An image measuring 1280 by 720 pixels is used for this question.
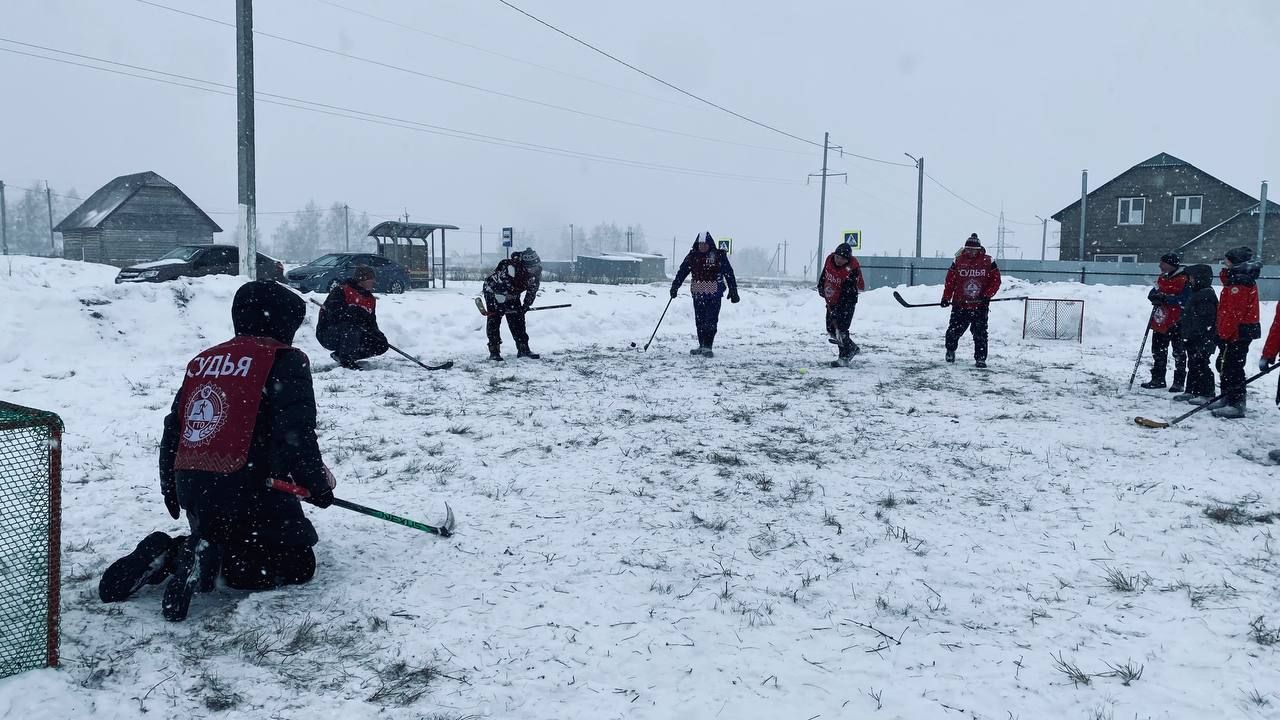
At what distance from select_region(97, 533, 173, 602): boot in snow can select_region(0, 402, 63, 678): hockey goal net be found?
0.44m

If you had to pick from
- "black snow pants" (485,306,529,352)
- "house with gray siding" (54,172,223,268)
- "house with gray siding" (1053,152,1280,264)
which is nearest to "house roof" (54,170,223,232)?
"house with gray siding" (54,172,223,268)

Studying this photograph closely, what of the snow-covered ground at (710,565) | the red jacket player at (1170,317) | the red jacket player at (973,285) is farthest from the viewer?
the red jacket player at (973,285)

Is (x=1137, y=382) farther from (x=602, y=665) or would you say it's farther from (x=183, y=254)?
(x=183, y=254)

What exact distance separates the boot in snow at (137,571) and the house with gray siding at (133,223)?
1558 inches

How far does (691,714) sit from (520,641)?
802 millimetres

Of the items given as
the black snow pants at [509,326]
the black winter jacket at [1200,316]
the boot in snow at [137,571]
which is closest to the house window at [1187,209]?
the black winter jacket at [1200,316]

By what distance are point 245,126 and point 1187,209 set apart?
4039 centimetres

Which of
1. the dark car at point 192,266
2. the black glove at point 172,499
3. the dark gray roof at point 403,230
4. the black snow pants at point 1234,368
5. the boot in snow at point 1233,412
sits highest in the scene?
the dark gray roof at point 403,230

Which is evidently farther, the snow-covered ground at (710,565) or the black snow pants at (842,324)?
the black snow pants at (842,324)

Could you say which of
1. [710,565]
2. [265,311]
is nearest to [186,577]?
[265,311]

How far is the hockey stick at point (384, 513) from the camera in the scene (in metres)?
3.23

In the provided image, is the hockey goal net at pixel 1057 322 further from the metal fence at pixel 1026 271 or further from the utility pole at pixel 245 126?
the utility pole at pixel 245 126

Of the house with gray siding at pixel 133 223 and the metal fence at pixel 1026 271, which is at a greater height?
the house with gray siding at pixel 133 223

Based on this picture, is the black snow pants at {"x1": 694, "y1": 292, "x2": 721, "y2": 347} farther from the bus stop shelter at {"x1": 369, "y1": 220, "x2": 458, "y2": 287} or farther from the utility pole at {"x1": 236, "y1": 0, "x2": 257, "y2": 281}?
the bus stop shelter at {"x1": 369, "y1": 220, "x2": 458, "y2": 287}
